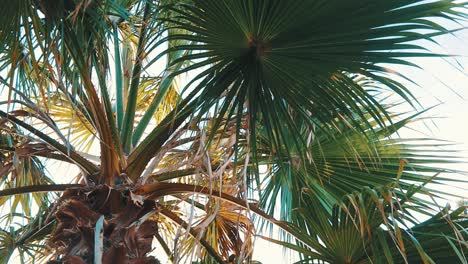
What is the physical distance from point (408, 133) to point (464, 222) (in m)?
0.85

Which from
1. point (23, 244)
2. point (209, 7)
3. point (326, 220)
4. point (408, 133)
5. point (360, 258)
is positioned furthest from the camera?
point (23, 244)

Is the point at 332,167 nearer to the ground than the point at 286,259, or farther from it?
farther from it

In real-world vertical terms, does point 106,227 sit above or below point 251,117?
below

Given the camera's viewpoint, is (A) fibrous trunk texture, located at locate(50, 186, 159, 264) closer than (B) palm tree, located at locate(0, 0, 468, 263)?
No

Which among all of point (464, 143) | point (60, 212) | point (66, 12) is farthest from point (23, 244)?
point (464, 143)

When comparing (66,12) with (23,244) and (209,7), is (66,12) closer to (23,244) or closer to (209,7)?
(209,7)

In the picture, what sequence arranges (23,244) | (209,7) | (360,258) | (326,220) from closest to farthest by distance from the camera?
(209,7), (360,258), (326,220), (23,244)

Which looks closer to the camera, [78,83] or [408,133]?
[78,83]

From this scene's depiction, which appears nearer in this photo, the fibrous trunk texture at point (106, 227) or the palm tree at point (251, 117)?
the palm tree at point (251, 117)

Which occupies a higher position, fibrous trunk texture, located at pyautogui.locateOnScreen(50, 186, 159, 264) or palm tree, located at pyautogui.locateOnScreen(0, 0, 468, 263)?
palm tree, located at pyautogui.locateOnScreen(0, 0, 468, 263)

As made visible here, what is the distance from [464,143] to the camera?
264cm

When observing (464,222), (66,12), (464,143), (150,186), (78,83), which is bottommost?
(464,222)

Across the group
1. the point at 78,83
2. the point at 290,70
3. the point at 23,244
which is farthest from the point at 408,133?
the point at 23,244

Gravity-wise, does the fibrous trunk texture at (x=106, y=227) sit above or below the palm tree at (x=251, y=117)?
below
